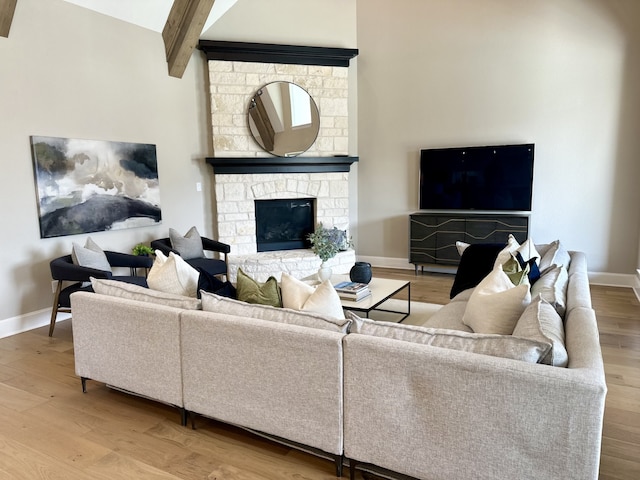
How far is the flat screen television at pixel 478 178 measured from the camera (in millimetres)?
5406

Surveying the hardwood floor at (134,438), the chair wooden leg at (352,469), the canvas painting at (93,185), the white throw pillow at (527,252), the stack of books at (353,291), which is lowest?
the hardwood floor at (134,438)

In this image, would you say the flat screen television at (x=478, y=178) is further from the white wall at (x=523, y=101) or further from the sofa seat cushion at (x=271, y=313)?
the sofa seat cushion at (x=271, y=313)

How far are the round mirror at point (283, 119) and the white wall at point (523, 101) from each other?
87 cm

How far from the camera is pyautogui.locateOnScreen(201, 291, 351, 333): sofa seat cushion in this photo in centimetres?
197

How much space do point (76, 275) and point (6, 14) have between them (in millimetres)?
2232

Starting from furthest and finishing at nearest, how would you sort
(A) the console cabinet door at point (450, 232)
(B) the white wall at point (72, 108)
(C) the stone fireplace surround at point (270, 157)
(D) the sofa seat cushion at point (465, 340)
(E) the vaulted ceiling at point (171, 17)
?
(C) the stone fireplace surround at point (270, 157) < (A) the console cabinet door at point (450, 232) < (E) the vaulted ceiling at point (171, 17) < (B) the white wall at point (72, 108) < (D) the sofa seat cushion at point (465, 340)

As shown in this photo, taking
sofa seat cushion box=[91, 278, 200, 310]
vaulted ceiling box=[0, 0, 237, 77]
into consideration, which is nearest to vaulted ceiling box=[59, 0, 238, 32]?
vaulted ceiling box=[0, 0, 237, 77]

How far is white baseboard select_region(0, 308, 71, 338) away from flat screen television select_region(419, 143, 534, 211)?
183 inches

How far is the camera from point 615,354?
3.26 m

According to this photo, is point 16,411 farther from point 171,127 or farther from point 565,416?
point 171,127

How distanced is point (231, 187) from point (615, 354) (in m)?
4.53

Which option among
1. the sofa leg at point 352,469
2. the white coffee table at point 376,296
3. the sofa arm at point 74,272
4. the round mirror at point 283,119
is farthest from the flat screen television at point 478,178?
the sofa leg at point 352,469

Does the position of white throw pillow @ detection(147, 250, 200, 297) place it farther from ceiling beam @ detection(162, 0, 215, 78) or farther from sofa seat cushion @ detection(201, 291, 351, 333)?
ceiling beam @ detection(162, 0, 215, 78)

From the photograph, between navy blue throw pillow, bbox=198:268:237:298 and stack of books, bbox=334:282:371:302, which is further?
stack of books, bbox=334:282:371:302
